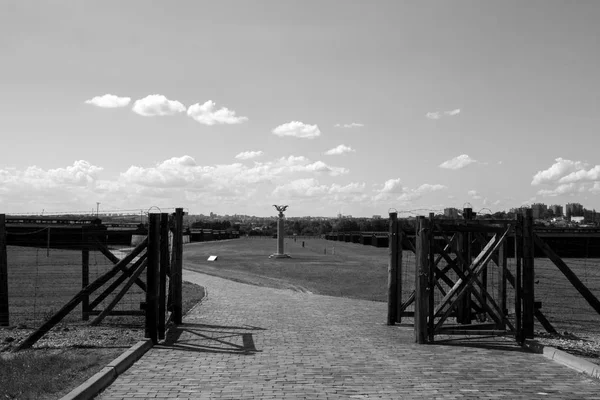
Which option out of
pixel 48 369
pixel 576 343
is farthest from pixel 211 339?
pixel 576 343

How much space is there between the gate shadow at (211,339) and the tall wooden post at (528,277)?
4.65 meters

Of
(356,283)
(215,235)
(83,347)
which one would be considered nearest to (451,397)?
(83,347)

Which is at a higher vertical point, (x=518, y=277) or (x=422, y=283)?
(x=518, y=277)

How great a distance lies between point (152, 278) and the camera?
10.4 metres

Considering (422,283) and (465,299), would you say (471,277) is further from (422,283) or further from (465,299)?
(465,299)

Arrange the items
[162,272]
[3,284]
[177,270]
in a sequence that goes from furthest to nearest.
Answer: [177,270] < [3,284] < [162,272]

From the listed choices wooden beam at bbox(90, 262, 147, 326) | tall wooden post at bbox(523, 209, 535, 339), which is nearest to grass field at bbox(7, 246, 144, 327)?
wooden beam at bbox(90, 262, 147, 326)

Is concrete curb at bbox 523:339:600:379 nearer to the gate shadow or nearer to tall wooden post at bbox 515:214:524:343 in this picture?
tall wooden post at bbox 515:214:524:343

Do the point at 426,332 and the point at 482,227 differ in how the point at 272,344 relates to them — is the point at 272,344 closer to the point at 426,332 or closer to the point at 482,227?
the point at 426,332

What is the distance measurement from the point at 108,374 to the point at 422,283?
18.5ft

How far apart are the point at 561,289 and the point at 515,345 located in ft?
40.0

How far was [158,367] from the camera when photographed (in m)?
8.32

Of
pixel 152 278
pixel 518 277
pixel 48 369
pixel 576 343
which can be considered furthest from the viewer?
pixel 518 277

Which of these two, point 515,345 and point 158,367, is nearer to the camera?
point 158,367
